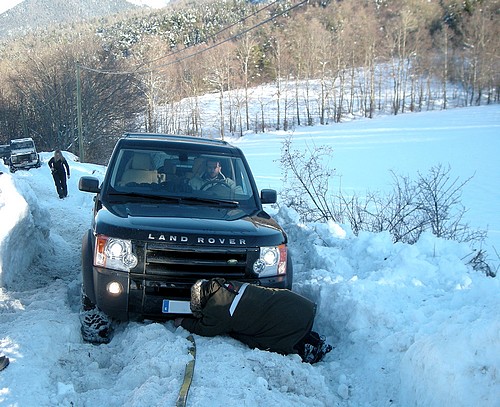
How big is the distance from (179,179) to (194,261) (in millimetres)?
1524

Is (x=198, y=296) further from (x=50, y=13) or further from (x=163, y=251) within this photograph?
(x=50, y=13)

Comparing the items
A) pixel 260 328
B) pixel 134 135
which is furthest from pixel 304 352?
pixel 134 135

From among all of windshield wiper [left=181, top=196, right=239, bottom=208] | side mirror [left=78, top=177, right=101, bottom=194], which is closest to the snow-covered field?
side mirror [left=78, top=177, right=101, bottom=194]

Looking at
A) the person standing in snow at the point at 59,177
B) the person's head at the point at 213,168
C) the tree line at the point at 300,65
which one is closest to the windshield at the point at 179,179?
the person's head at the point at 213,168

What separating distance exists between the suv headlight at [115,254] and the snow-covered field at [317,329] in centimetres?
57

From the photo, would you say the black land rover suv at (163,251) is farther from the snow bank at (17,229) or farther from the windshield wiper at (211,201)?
the snow bank at (17,229)

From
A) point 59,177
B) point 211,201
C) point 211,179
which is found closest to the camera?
point 211,201

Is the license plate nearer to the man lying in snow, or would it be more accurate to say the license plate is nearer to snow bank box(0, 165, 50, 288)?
the man lying in snow

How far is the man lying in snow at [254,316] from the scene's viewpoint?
4.40 m

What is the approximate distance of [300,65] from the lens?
73312 mm

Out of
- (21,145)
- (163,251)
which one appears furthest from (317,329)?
(21,145)

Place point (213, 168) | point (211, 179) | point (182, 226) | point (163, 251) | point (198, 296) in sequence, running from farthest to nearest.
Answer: point (213, 168)
point (211, 179)
point (182, 226)
point (163, 251)
point (198, 296)

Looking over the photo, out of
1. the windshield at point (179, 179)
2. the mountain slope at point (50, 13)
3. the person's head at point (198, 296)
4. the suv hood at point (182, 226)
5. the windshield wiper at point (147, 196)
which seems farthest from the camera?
the mountain slope at point (50, 13)

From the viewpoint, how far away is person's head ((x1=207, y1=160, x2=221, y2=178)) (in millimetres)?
6059
